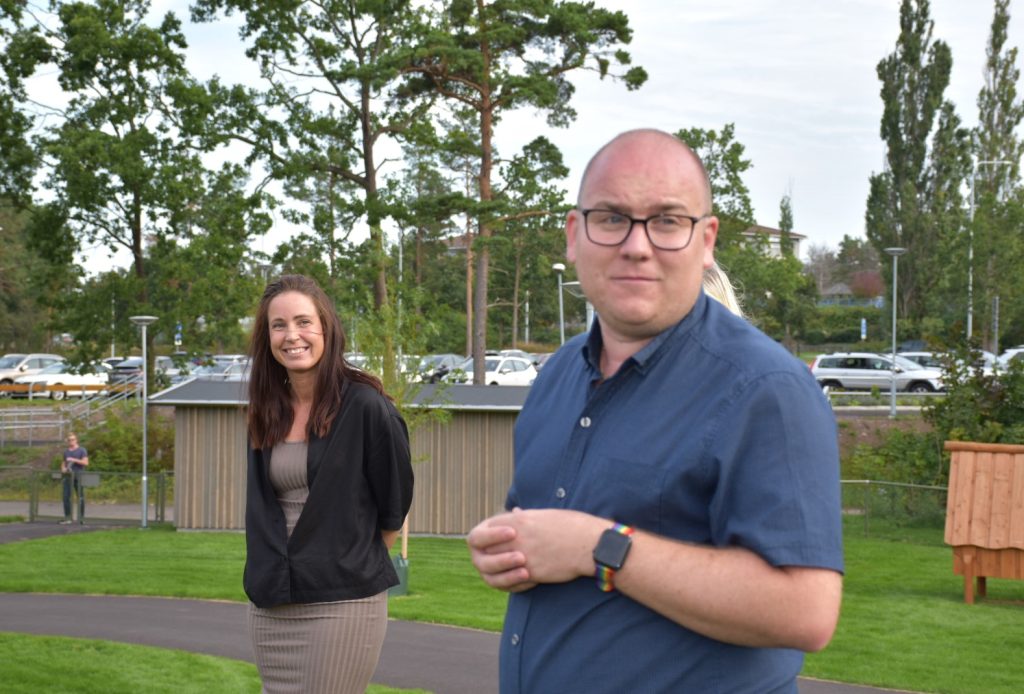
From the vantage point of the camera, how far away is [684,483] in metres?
2.14

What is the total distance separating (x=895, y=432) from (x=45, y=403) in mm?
32520

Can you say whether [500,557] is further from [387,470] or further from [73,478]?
[73,478]

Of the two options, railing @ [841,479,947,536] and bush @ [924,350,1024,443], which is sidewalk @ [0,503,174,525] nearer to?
railing @ [841,479,947,536]

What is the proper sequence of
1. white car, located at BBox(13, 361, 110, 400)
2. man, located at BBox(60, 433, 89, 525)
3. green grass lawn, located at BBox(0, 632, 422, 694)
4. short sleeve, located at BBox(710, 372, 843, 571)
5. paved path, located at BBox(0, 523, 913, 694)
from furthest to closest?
white car, located at BBox(13, 361, 110, 400) < man, located at BBox(60, 433, 89, 525) < paved path, located at BBox(0, 523, 913, 694) < green grass lawn, located at BBox(0, 632, 422, 694) < short sleeve, located at BBox(710, 372, 843, 571)

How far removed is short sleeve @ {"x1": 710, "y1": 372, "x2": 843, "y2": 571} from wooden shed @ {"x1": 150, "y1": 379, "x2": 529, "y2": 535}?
951 inches

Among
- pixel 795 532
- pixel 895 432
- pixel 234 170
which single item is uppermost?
pixel 234 170

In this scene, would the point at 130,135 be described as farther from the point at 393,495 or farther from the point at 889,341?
the point at 889,341

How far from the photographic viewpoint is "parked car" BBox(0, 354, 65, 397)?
52969 mm

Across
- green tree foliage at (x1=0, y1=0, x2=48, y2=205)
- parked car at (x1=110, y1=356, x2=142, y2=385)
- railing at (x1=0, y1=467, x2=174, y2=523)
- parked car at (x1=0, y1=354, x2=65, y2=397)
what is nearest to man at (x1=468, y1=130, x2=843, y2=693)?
railing at (x1=0, y1=467, x2=174, y2=523)

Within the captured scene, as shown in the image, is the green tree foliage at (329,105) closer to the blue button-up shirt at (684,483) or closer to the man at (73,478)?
the man at (73,478)

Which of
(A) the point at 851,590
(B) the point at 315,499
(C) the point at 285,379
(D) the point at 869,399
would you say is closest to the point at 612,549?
(B) the point at 315,499

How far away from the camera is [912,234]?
61.6 metres

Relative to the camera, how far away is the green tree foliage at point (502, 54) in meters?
34.3

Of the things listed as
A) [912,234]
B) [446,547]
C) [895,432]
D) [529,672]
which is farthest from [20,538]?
[912,234]
